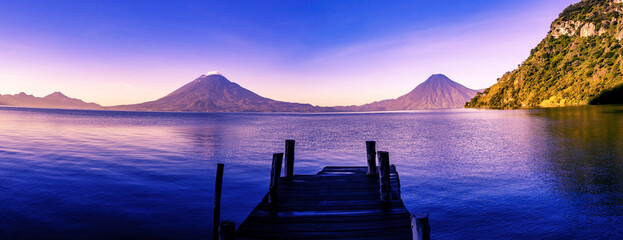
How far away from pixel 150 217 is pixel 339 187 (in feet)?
22.7

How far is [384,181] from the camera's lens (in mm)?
9500

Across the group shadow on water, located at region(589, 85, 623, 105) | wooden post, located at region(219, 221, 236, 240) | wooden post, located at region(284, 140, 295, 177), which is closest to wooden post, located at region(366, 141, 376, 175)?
wooden post, located at region(284, 140, 295, 177)

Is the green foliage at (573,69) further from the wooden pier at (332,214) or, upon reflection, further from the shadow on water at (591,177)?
the wooden pier at (332,214)

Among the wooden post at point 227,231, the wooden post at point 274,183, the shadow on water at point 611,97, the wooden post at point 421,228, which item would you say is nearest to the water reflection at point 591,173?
the wooden post at point 421,228

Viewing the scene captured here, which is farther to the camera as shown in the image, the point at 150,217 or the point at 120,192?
the point at 120,192

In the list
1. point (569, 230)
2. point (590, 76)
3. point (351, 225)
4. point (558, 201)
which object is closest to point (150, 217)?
point (351, 225)

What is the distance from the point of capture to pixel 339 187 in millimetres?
11539

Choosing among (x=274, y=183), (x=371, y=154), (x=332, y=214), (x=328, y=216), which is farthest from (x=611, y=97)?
(x=274, y=183)

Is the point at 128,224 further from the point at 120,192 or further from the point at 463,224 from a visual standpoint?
the point at 463,224

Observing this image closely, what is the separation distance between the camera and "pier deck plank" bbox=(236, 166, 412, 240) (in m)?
6.85

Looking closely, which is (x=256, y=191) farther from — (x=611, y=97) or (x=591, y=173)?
(x=611, y=97)

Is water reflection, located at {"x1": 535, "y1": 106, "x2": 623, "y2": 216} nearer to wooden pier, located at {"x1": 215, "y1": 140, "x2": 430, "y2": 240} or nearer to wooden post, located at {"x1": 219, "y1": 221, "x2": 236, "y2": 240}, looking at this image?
wooden pier, located at {"x1": 215, "y1": 140, "x2": 430, "y2": 240}

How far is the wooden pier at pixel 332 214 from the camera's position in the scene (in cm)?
675

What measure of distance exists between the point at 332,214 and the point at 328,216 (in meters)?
0.17
